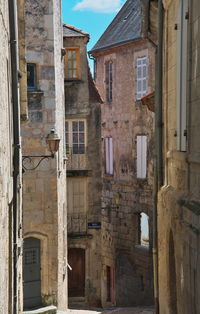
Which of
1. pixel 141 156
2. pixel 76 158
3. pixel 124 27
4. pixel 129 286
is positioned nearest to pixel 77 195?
pixel 76 158

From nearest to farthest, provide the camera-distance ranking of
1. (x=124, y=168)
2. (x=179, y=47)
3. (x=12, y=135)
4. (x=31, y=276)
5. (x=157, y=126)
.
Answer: (x=179, y=47) → (x=12, y=135) → (x=157, y=126) → (x=31, y=276) → (x=124, y=168)

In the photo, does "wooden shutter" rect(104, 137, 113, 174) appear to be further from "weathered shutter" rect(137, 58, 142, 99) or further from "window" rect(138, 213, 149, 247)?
"weathered shutter" rect(137, 58, 142, 99)

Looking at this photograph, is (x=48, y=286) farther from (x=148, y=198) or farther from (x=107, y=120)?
(x=107, y=120)

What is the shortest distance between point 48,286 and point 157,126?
6.30 meters

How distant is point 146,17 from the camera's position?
435 inches

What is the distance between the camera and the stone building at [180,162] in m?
6.88

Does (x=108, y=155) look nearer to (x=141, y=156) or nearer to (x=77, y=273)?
(x=141, y=156)

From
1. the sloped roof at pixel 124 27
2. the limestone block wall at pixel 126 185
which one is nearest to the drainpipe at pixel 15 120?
the limestone block wall at pixel 126 185

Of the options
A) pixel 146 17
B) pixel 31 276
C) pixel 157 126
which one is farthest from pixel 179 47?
pixel 31 276

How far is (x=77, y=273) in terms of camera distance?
22109 millimetres

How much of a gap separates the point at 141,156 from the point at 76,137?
232 cm

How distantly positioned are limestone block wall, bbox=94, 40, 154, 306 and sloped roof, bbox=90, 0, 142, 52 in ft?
1.02

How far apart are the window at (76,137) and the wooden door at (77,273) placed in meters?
3.51

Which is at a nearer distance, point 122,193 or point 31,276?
point 31,276
